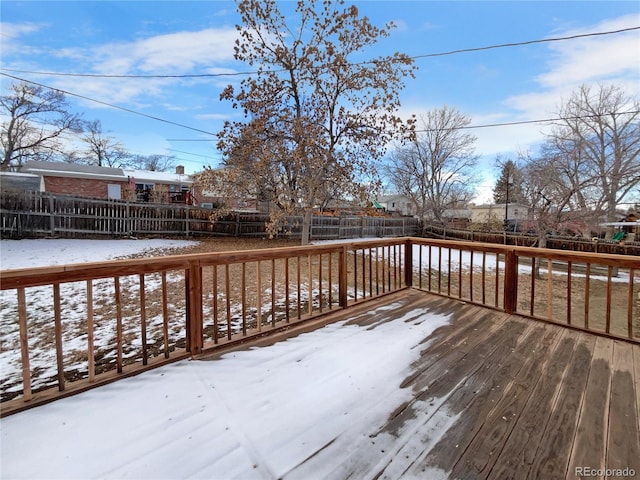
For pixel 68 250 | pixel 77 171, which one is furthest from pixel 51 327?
pixel 77 171

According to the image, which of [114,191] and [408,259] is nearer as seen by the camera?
[408,259]

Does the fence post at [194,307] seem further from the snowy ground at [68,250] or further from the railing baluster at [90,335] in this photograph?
the snowy ground at [68,250]

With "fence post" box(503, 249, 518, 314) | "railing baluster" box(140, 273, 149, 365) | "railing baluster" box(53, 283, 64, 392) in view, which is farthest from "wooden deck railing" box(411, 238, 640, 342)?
"railing baluster" box(53, 283, 64, 392)

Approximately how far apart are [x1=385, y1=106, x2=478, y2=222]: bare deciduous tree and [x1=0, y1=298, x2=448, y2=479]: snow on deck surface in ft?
63.0

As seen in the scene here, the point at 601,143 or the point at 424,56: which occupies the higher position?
the point at 424,56

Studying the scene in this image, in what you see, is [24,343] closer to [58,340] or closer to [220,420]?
[58,340]

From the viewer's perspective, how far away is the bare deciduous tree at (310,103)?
6.90m

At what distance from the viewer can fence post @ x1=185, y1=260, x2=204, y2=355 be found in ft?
7.33

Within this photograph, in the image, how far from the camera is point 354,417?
63.8 inches

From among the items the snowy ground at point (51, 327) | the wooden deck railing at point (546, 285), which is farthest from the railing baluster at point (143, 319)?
the wooden deck railing at point (546, 285)

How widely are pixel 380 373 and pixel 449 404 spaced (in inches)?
18.2

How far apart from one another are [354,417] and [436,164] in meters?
21.7

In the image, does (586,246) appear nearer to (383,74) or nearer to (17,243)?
(383,74)

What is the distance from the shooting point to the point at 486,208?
105 feet
